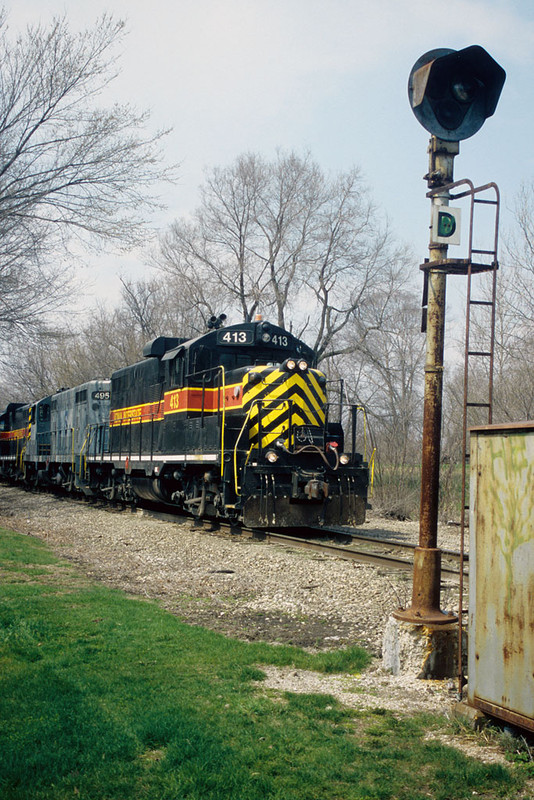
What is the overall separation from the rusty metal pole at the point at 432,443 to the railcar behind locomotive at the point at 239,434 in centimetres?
679

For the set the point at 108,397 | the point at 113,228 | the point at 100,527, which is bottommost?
the point at 100,527

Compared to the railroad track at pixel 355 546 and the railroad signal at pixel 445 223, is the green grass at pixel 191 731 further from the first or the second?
the railroad track at pixel 355 546

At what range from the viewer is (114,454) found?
757 inches

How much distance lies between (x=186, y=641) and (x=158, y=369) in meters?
10.9

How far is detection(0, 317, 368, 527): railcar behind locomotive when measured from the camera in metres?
12.3

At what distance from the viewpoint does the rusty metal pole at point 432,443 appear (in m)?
5.36

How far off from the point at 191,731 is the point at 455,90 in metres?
4.77

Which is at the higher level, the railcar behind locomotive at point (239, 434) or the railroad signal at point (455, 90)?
the railroad signal at point (455, 90)

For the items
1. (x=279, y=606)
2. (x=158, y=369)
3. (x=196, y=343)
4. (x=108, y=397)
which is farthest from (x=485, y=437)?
(x=108, y=397)

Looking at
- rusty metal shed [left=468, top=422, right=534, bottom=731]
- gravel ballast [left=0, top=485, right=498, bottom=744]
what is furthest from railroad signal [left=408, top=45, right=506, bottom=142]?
gravel ballast [left=0, top=485, right=498, bottom=744]

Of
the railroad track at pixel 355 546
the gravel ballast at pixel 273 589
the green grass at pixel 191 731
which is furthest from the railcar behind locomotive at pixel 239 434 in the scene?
the green grass at pixel 191 731

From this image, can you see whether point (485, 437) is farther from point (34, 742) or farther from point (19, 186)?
point (19, 186)

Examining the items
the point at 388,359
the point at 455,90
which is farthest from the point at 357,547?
the point at 388,359

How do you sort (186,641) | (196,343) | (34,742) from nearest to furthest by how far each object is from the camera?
1. (34,742)
2. (186,641)
3. (196,343)
